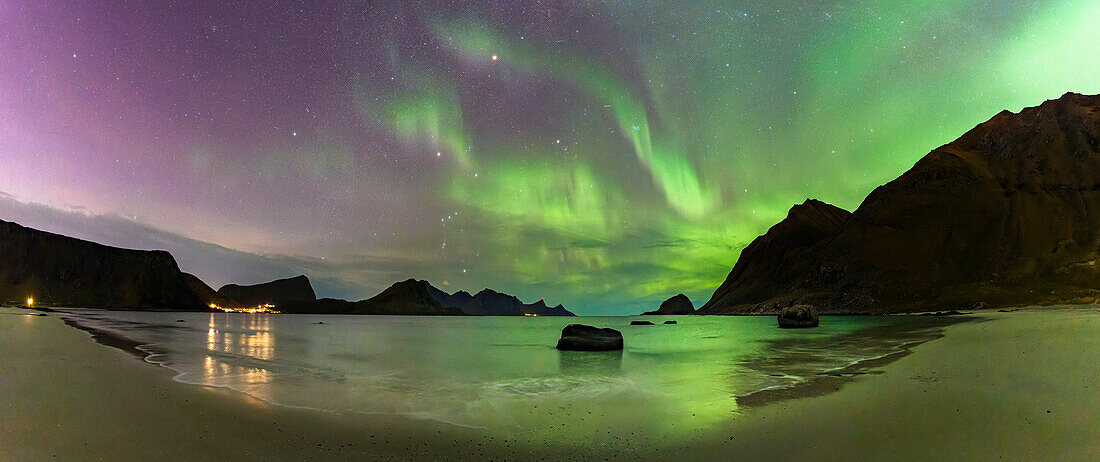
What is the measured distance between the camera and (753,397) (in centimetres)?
1284

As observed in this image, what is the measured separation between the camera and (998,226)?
159250 mm

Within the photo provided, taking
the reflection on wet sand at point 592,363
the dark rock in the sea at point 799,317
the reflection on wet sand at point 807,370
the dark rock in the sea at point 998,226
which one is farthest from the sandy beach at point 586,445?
the dark rock in the sea at point 998,226

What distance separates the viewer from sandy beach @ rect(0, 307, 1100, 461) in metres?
7.38

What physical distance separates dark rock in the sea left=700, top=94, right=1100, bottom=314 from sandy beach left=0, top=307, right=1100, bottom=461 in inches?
5690

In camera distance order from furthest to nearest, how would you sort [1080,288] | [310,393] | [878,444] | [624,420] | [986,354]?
1. [1080,288]
2. [986,354]
3. [310,393]
4. [624,420]
5. [878,444]

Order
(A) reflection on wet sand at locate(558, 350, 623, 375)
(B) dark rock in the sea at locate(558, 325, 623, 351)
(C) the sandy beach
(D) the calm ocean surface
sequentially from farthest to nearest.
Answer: (B) dark rock in the sea at locate(558, 325, 623, 351) → (A) reflection on wet sand at locate(558, 350, 623, 375) → (D) the calm ocean surface → (C) the sandy beach

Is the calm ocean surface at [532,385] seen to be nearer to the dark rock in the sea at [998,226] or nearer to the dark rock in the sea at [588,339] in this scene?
the dark rock in the sea at [588,339]

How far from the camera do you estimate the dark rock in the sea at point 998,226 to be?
134 metres

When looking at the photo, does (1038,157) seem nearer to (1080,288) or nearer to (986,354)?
(1080,288)

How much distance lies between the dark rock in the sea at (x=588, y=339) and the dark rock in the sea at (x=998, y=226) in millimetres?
136881

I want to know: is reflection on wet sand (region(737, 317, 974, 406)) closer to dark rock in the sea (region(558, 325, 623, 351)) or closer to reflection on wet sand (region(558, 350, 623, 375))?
reflection on wet sand (region(558, 350, 623, 375))

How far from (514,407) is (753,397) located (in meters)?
6.66

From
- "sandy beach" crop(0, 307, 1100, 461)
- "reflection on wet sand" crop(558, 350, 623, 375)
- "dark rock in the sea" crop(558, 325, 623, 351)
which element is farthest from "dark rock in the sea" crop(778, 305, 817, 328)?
"sandy beach" crop(0, 307, 1100, 461)

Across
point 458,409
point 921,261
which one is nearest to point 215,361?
point 458,409
